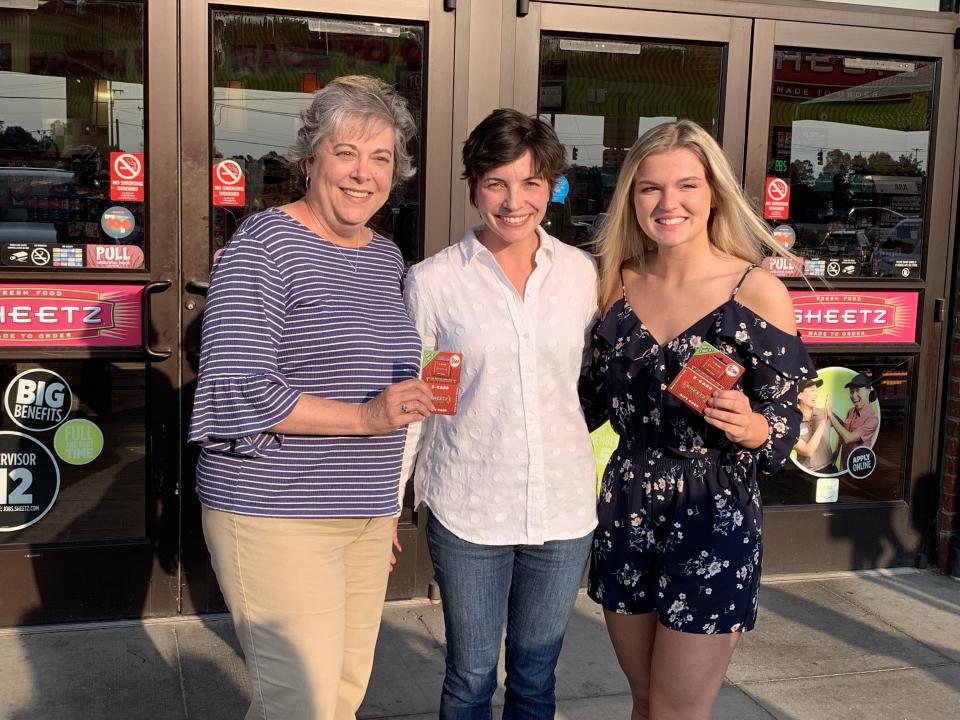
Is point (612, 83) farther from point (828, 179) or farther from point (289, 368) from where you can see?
point (289, 368)

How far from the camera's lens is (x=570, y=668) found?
398 centimetres

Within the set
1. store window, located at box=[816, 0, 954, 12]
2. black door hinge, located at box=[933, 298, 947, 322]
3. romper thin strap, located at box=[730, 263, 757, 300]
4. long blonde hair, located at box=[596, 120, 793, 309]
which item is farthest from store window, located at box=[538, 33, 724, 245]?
romper thin strap, located at box=[730, 263, 757, 300]

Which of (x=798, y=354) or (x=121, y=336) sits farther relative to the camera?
(x=121, y=336)

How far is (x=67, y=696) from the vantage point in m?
3.61

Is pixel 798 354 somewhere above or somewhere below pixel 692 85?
below

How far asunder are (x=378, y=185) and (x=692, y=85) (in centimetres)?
247

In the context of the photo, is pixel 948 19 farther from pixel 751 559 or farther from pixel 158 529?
pixel 158 529

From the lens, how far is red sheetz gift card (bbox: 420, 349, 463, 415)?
2.44 meters

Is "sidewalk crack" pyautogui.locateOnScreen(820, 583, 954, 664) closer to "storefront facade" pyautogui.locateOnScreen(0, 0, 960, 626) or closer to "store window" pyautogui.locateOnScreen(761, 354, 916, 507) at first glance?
"storefront facade" pyautogui.locateOnScreen(0, 0, 960, 626)

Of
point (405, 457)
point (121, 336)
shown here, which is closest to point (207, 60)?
point (121, 336)

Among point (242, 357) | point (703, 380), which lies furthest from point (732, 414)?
point (242, 357)

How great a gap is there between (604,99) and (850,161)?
3.99 feet

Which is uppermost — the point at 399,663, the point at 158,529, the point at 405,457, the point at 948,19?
the point at 948,19

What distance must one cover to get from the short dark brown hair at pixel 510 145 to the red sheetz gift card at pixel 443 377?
1.58 ft
